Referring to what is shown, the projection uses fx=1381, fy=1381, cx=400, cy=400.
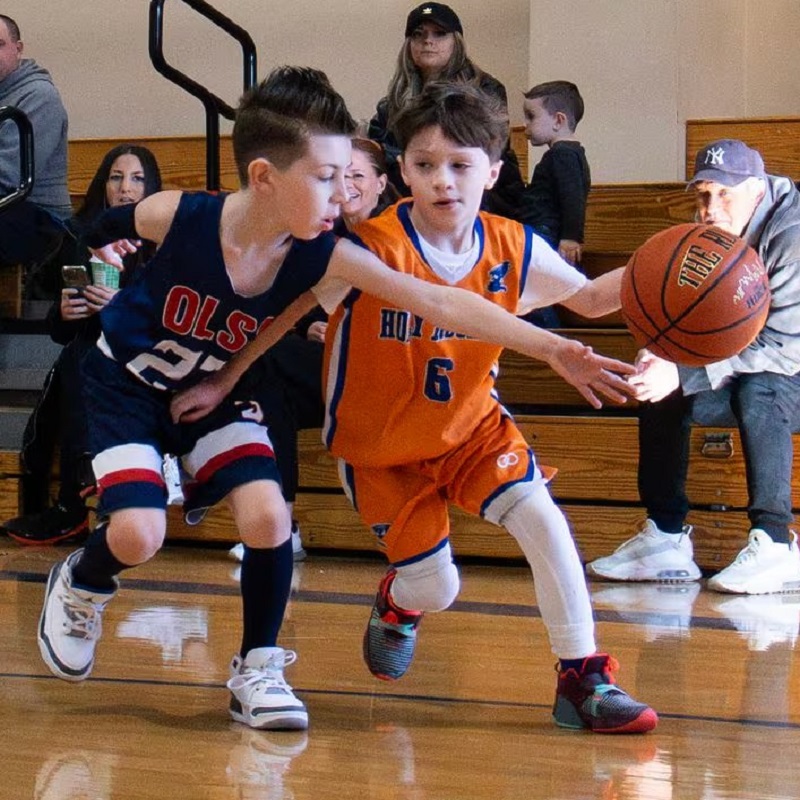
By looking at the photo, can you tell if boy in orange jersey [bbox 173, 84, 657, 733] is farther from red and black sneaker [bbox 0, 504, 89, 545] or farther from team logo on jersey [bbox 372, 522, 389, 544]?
red and black sneaker [bbox 0, 504, 89, 545]

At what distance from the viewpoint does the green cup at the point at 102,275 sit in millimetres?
3770

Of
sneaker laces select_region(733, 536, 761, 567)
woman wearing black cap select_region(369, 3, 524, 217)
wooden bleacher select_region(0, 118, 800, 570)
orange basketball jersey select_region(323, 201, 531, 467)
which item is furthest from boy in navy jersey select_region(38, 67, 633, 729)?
woman wearing black cap select_region(369, 3, 524, 217)

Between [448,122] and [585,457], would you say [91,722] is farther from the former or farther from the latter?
[585,457]

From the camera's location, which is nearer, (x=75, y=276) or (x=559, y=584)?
(x=559, y=584)

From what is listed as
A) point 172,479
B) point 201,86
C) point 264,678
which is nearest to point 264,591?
point 264,678

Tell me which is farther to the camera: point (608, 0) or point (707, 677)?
point (608, 0)

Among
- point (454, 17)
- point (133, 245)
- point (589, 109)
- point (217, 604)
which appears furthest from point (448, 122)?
point (589, 109)

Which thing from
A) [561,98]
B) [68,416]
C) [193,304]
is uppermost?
[561,98]

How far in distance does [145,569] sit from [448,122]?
198 cm

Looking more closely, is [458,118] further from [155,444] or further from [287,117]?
→ [155,444]

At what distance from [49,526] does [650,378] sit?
105 inches

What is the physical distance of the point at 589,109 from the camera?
5.65 m

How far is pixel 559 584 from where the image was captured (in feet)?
7.66

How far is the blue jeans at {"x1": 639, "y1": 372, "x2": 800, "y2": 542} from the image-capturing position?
3.83 m
